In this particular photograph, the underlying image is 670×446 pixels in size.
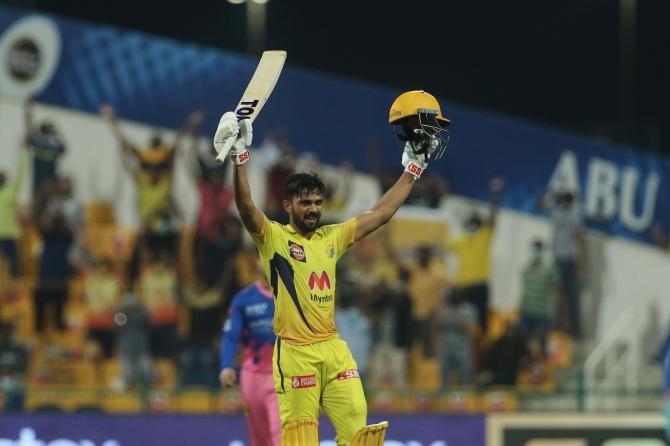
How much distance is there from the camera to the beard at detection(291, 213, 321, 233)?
8047 mm

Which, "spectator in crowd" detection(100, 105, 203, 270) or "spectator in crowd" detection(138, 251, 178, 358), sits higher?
"spectator in crowd" detection(100, 105, 203, 270)

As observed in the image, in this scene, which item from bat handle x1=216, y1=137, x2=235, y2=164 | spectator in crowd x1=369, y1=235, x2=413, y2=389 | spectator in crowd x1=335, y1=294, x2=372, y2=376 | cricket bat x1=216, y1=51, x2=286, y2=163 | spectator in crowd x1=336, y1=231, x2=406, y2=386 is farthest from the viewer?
spectator in crowd x1=369, y1=235, x2=413, y2=389

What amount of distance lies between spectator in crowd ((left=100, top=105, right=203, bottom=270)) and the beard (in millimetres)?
10297

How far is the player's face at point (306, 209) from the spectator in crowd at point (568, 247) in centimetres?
1196

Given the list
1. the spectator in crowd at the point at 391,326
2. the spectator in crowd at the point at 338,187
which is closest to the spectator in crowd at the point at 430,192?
the spectator in crowd at the point at 338,187

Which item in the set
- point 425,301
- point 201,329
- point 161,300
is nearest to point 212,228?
point 161,300

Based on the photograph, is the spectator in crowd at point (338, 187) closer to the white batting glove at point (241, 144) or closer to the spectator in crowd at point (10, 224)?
the spectator in crowd at point (10, 224)

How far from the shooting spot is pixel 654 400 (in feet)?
55.3

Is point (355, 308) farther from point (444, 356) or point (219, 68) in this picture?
point (219, 68)

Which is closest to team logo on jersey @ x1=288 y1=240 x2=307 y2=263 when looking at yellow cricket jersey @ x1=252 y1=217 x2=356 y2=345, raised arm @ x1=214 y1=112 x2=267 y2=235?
yellow cricket jersey @ x1=252 y1=217 x2=356 y2=345

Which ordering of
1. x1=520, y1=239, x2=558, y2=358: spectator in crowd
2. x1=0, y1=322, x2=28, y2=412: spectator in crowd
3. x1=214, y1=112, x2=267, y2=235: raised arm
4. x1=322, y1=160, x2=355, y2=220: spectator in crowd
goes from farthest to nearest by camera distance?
x1=520, y1=239, x2=558, y2=358: spectator in crowd < x1=322, y1=160, x2=355, y2=220: spectator in crowd < x1=0, y1=322, x2=28, y2=412: spectator in crowd < x1=214, y1=112, x2=267, y2=235: raised arm

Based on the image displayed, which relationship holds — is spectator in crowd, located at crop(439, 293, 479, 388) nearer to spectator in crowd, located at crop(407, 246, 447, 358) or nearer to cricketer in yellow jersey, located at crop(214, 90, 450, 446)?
spectator in crowd, located at crop(407, 246, 447, 358)

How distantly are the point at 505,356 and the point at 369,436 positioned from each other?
10.9 m

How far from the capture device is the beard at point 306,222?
8047 millimetres
